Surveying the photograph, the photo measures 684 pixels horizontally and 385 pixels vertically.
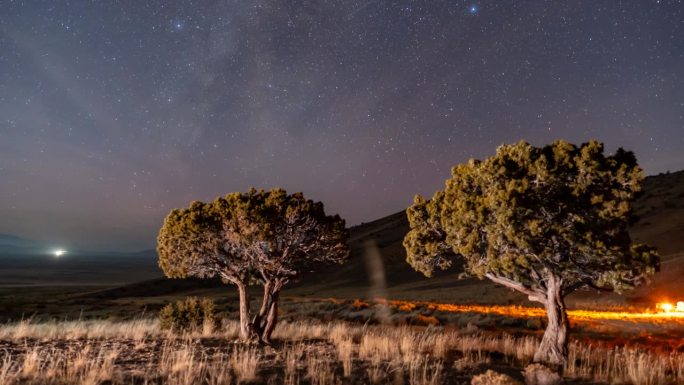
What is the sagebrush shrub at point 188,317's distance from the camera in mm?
20203

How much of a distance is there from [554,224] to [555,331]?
3.08 meters

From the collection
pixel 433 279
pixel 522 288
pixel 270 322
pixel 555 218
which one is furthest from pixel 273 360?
pixel 433 279

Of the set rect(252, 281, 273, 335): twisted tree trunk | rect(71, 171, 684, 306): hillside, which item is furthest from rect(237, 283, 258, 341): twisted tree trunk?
rect(71, 171, 684, 306): hillside

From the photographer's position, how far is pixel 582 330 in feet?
72.5

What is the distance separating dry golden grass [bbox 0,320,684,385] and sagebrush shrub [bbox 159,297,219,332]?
0.63 m

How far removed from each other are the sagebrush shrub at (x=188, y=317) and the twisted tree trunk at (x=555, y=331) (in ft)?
42.5

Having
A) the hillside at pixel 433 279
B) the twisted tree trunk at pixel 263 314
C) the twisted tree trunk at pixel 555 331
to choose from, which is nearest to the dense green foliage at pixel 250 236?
the twisted tree trunk at pixel 263 314

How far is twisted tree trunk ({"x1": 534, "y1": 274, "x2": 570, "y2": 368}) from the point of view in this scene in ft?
42.4

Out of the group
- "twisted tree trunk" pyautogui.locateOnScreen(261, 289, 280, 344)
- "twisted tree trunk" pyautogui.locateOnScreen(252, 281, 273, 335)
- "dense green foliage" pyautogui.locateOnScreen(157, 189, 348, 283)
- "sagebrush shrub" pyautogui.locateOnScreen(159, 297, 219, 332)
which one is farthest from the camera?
"sagebrush shrub" pyautogui.locateOnScreen(159, 297, 219, 332)

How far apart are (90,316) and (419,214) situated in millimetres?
33956

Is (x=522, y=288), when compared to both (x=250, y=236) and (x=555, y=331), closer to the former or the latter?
(x=555, y=331)

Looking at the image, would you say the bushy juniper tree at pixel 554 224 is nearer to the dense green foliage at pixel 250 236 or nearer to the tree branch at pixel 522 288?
the tree branch at pixel 522 288

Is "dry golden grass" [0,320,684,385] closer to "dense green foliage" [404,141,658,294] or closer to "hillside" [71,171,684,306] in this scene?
"dense green foliage" [404,141,658,294]

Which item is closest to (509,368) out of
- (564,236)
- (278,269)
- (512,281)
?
(512,281)
